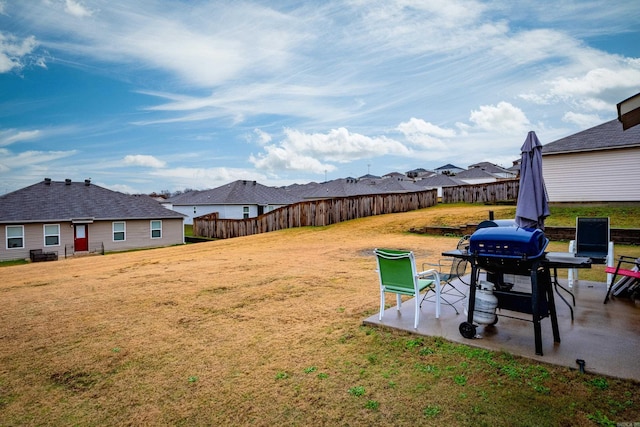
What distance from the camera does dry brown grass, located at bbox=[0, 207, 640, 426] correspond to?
3158 mm

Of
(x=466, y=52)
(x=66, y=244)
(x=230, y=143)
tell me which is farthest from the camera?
(x=230, y=143)

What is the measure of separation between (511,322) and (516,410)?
2404 millimetres

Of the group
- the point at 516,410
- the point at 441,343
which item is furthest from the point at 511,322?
the point at 516,410

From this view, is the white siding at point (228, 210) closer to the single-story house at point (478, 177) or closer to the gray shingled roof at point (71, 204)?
the gray shingled roof at point (71, 204)

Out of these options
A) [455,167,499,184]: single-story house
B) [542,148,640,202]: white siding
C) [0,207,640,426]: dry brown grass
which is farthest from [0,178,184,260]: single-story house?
[455,167,499,184]: single-story house

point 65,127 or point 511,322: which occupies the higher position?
point 65,127

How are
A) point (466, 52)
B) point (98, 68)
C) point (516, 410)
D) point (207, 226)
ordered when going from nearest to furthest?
point (516, 410) < point (466, 52) < point (98, 68) < point (207, 226)

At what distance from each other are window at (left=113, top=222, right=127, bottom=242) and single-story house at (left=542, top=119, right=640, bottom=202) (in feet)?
97.0

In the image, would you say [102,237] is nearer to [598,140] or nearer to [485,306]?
[485,306]

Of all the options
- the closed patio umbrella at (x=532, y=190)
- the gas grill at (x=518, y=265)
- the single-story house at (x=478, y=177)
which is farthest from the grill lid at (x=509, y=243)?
the single-story house at (x=478, y=177)

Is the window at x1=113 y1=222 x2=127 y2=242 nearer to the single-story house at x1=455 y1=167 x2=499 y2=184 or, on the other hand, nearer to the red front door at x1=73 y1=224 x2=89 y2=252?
the red front door at x1=73 y1=224 x2=89 y2=252

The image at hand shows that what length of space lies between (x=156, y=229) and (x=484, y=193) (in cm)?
2883

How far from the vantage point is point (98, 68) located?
73.0 feet

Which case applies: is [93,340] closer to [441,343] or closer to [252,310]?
[252,310]
